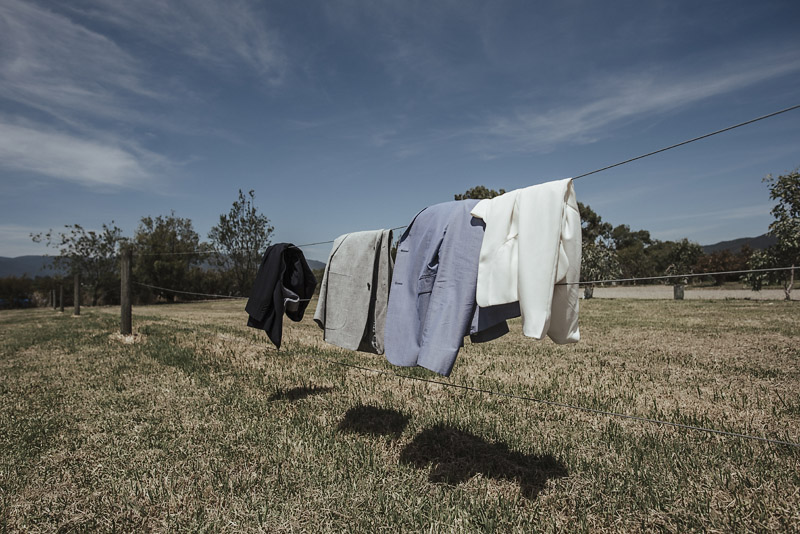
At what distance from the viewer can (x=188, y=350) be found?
7965mm

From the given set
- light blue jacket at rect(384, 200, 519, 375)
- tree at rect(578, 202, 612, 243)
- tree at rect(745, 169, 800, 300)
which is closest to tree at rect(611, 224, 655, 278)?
tree at rect(578, 202, 612, 243)

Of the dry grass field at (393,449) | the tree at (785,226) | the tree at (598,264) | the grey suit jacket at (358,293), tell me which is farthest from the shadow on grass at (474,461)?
the tree at (598,264)

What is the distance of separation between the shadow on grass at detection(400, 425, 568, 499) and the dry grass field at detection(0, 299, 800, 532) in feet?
0.05

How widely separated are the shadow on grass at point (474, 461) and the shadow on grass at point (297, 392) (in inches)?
72.4

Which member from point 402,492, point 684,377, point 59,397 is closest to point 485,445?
point 402,492

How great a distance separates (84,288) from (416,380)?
113 ft

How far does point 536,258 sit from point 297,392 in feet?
Answer: 12.8

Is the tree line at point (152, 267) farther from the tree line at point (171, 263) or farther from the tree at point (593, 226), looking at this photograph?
the tree at point (593, 226)

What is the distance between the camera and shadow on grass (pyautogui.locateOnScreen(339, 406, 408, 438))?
3.97 metres

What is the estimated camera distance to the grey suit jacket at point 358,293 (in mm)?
3477

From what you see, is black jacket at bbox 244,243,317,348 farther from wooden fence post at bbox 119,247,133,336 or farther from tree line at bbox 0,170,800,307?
tree line at bbox 0,170,800,307

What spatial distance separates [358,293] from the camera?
3.56 m

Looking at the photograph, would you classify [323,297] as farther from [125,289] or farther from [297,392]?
[125,289]

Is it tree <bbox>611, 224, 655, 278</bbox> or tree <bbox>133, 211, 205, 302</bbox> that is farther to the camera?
tree <bbox>611, 224, 655, 278</bbox>
